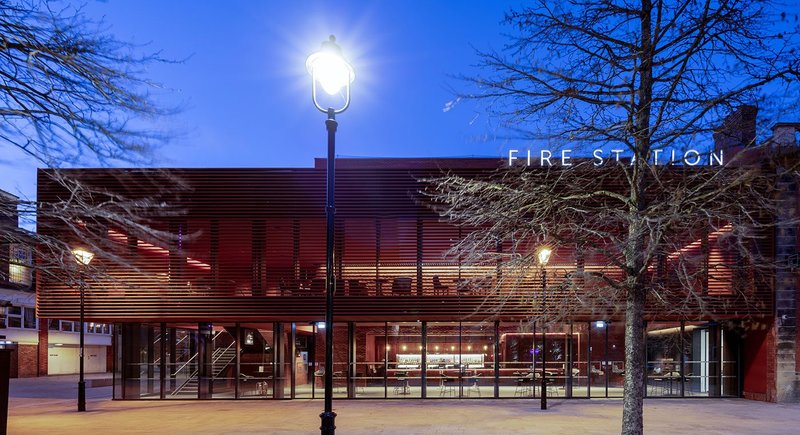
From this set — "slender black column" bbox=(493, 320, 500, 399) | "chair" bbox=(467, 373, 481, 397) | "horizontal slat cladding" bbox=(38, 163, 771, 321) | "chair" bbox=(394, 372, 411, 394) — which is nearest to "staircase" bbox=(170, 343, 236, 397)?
"horizontal slat cladding" bbox=(38, 163, 771, 321)

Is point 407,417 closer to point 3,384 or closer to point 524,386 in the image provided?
point 524,386

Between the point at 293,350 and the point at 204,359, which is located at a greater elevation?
the point at 293,350

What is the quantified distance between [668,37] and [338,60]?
6.08 metres

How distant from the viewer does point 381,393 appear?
2194 cm

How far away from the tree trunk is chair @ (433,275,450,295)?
1092 cm

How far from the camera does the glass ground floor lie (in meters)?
21.9

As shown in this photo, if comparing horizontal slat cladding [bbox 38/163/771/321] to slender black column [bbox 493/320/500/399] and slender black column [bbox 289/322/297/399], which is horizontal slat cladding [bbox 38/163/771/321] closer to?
slender black column [bbox 493/320/500/399]

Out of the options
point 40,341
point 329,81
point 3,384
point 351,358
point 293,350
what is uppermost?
point 329,81

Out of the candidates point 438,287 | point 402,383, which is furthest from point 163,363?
point 438,287

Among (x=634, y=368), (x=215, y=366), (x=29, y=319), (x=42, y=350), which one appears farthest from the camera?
(x=42, y=350)

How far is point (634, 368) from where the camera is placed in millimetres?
9523

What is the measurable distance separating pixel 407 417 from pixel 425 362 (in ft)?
17.1

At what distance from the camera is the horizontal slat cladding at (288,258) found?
20.5m

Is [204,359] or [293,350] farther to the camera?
[293,350]
